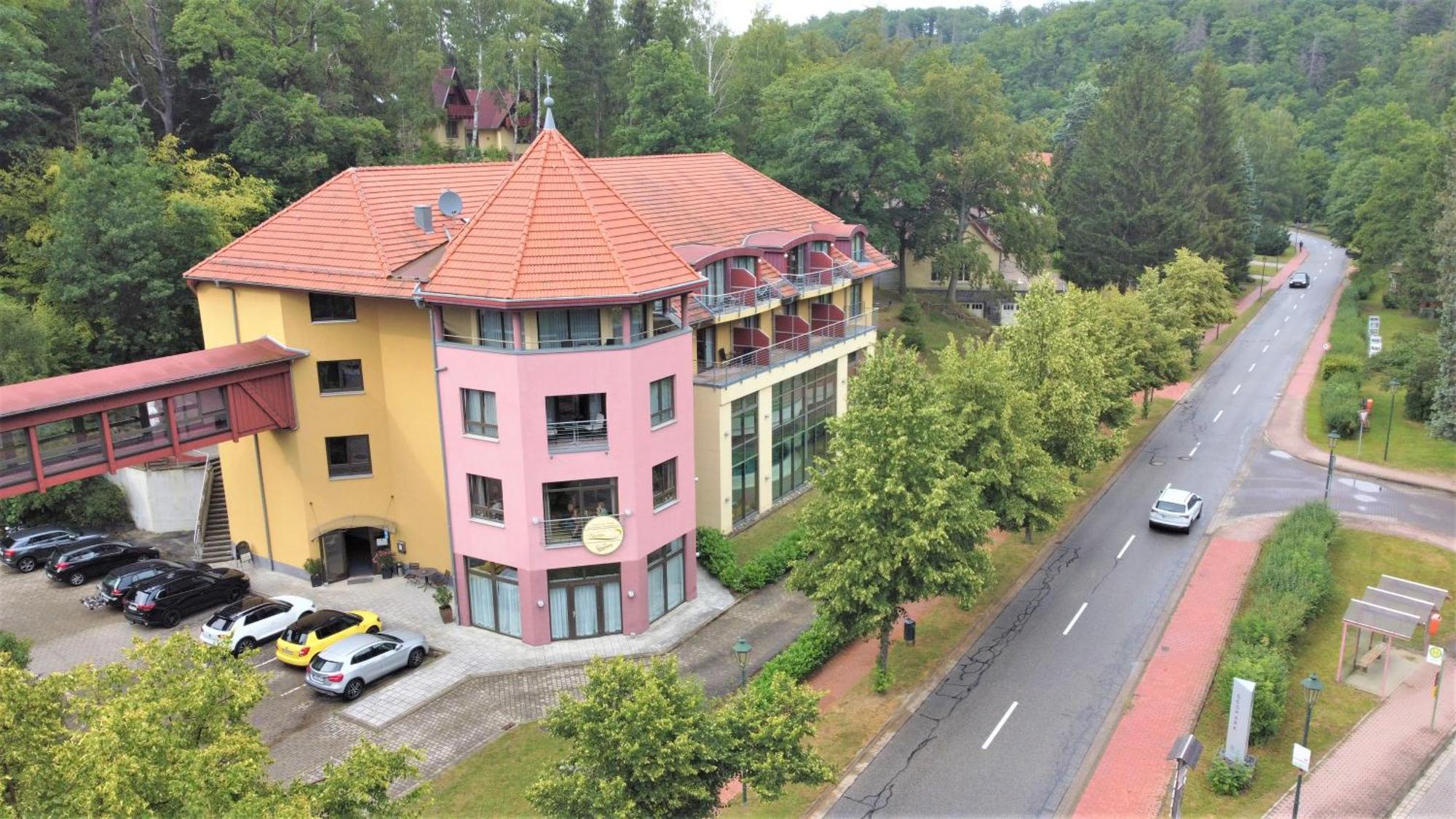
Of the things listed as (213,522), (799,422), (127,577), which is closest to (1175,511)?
(799,422)

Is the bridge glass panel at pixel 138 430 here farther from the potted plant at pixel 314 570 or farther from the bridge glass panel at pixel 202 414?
the potted plant at pixel 314 570

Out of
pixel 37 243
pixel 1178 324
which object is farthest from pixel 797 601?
pixel 37 243

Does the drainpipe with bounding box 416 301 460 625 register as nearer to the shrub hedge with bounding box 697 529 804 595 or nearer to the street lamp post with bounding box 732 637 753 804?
the shrub hedge with bounding box 697 529 804 595

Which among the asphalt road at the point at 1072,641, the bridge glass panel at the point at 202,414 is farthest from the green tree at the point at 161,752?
the bridge glass panel at the point at 202,414

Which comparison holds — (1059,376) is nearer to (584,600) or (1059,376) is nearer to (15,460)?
(584,600)

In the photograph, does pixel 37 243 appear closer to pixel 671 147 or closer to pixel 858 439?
pixel 671 147

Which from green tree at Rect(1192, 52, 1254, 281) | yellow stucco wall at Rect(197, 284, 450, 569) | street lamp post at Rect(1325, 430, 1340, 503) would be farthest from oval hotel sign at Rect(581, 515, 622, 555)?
green tree at Rect(1192, 52, 1254, 281)
